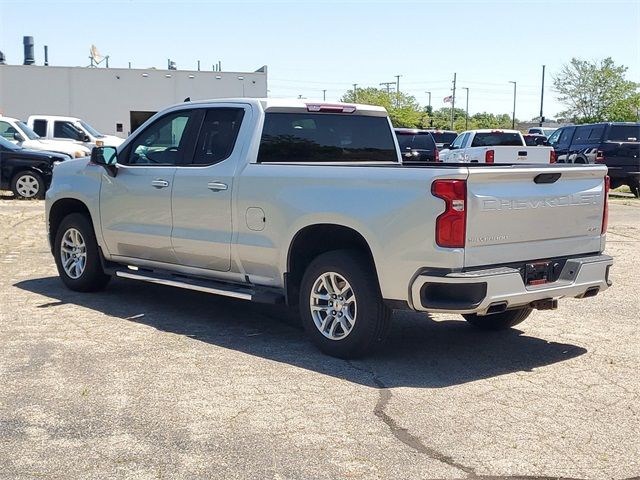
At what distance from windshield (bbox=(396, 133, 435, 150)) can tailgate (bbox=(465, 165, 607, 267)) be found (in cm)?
1845

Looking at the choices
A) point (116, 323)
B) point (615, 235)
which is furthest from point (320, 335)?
point (615, 235)

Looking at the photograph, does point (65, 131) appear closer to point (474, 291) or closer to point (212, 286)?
point (212, 286)

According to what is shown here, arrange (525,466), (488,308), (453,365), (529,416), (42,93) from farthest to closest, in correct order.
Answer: (42,93) < (453,365) < (488,308) < (529,416) < (525,466)

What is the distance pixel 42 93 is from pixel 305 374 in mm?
40006

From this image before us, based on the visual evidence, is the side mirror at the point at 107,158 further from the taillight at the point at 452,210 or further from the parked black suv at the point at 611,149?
the parked black suv at the point at 611,149

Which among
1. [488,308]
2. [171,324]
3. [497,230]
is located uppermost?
[497,230]

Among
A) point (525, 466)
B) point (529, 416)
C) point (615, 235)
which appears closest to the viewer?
point (525, 466)

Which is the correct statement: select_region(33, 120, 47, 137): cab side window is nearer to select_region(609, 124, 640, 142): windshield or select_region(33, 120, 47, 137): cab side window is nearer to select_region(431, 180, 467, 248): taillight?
select_region(609, 124, 640, 142): windshield

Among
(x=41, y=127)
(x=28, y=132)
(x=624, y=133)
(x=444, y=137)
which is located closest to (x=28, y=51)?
(x=444, y=137)

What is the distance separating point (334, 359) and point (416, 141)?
19385mm

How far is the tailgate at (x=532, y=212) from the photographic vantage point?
5742 mm

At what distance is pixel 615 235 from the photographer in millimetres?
14164

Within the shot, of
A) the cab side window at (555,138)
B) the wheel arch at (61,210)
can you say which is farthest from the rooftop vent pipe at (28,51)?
the wheel arch at (61,210)

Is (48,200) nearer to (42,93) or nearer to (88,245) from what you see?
(88,245)
